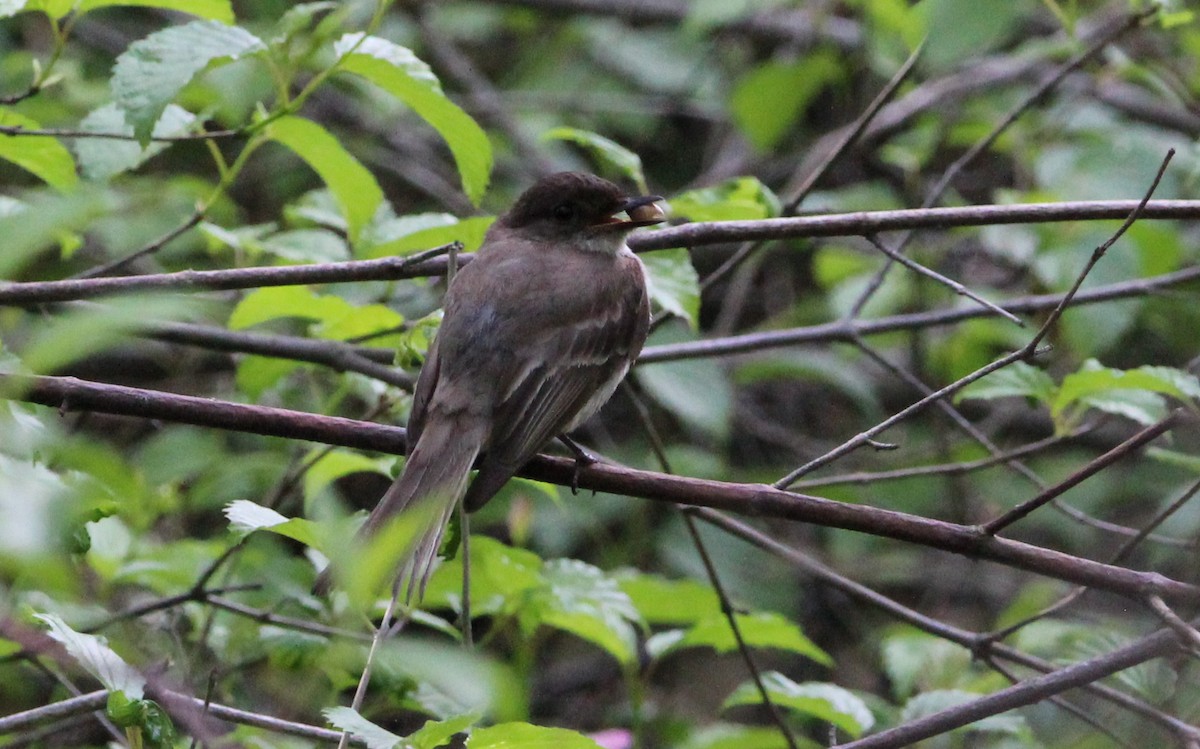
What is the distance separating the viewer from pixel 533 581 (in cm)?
370

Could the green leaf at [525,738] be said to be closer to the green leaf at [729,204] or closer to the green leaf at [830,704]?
the green leaf at [830,704]

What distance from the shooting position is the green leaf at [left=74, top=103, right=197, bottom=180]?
153 inches

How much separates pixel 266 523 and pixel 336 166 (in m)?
1.40

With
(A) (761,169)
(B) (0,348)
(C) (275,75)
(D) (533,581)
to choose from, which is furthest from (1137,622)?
(B) (0,348)

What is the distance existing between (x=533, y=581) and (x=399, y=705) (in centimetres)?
49

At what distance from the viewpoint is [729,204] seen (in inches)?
146

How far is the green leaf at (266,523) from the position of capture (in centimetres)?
255

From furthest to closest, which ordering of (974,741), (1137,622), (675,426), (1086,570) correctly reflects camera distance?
(675,426) → (1137,622) → (974,741) → (1086,570)

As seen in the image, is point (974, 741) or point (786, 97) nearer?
point (974, 741)

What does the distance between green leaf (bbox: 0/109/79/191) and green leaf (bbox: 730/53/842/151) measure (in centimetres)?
437

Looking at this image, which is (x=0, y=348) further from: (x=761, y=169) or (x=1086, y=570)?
(x=761, y=169)

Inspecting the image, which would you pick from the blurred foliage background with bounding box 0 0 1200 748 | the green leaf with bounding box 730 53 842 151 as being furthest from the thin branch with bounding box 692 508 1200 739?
the green leaf with bounding box 730 53 842 151

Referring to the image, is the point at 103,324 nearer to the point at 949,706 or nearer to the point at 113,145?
the point at 949,706

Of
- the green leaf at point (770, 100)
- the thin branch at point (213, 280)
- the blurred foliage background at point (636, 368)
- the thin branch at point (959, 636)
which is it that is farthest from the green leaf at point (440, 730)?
the green leaf at point (770, 100)
